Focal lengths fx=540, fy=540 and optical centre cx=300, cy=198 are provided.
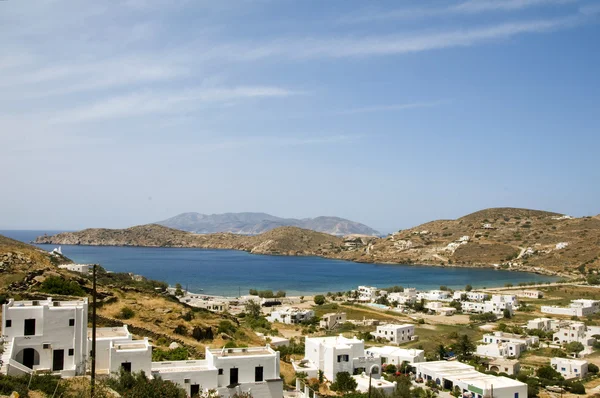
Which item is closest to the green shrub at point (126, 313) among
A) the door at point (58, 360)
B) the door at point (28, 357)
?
the door at point (58, 360)

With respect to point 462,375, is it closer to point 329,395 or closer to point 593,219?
point 329,395

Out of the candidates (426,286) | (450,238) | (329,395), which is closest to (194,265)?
(426,286)

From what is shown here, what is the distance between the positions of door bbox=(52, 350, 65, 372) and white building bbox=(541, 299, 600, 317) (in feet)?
149

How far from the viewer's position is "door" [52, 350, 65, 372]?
14.6m

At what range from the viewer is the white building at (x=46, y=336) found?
47.3ft

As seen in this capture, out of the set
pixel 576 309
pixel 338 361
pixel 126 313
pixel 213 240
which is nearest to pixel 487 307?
pixel 576 309

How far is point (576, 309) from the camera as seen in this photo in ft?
157

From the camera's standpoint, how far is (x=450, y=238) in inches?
4970

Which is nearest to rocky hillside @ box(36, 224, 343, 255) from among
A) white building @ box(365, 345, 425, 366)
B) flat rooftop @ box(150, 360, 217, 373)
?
white building @ box(365, 345, 425, 366)

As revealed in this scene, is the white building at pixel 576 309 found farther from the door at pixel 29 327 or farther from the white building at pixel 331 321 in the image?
the door at pixel 29 327

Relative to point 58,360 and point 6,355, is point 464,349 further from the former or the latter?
point 6,355

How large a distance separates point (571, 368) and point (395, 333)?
11.2 metres

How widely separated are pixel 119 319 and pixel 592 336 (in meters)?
30.4

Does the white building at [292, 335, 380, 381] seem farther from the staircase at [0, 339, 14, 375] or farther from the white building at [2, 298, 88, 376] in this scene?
the staircase at [0, 339, 14, 375]
